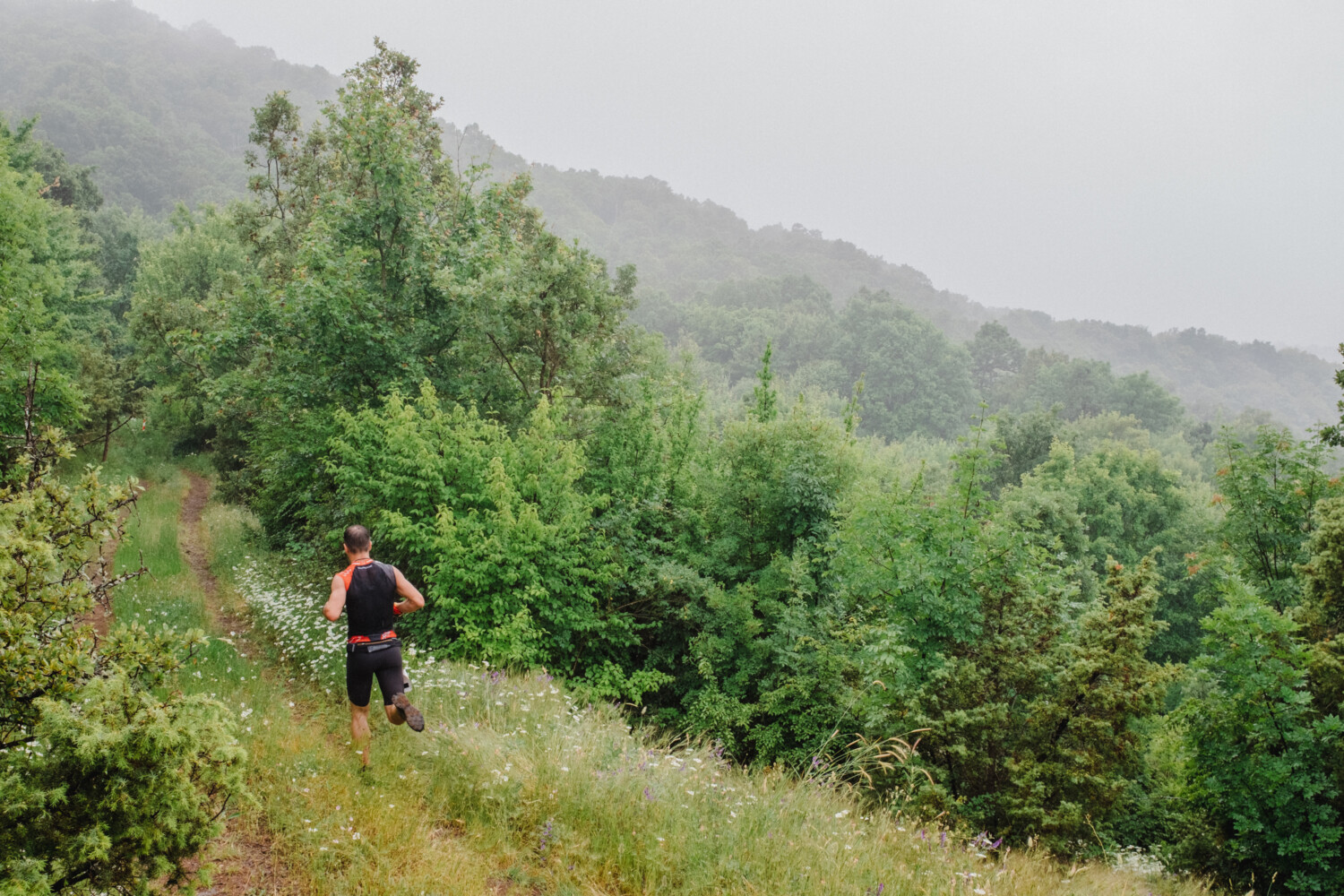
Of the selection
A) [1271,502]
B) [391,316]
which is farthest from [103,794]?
[1271,502]

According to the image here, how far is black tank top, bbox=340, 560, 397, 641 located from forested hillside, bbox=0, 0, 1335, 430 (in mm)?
99745

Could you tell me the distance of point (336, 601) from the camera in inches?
Answer: 215

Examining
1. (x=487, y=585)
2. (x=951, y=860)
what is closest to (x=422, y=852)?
(x=951, y=860)

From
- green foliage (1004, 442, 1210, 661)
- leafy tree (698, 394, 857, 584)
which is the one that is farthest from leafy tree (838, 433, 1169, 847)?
green foliage (1004, 442, 1210, 661)

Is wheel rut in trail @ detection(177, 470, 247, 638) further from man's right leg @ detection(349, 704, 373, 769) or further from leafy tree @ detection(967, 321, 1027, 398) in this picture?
leafy tree @ detection(967, 321, 1027, 398)

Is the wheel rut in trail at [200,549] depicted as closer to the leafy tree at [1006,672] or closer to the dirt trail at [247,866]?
the dirt trail at [247,866]

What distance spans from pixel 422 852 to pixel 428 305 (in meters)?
11.9

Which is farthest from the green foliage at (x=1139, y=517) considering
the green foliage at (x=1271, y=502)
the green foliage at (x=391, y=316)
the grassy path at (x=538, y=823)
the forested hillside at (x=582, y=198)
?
the forested hillside at (x=582, y=198)

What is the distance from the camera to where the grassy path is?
13.8ft

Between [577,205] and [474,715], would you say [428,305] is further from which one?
[577,205]

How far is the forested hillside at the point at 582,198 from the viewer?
11144 centimetres

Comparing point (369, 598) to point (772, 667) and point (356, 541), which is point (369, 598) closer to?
point (356, 541)

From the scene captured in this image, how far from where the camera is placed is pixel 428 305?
14.2 m

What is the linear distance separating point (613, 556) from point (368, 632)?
5.93m
